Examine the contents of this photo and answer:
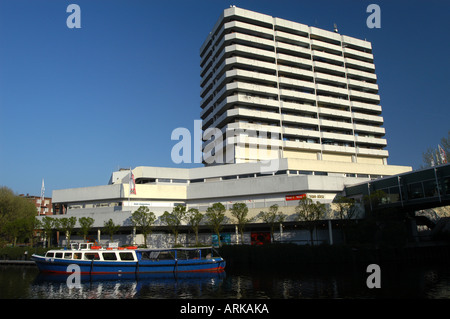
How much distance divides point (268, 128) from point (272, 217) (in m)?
35.1

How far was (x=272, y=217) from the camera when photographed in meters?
54.1

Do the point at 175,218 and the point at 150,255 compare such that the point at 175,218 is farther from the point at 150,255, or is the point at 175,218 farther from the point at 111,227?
the point at 150,255

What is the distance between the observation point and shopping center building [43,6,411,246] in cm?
6612

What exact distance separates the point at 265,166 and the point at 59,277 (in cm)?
4420

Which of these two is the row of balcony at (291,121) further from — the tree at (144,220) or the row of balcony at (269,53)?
the tree at (144,220)

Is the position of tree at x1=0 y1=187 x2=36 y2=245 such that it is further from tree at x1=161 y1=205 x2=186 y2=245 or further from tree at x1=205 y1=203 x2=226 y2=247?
tree at x1=205 y1=203 x2=226 y2=247

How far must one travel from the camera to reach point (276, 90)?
88500 mm

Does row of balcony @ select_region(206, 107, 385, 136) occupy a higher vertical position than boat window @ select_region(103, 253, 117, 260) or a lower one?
higher

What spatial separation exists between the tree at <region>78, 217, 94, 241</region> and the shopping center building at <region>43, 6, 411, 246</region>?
1.77m

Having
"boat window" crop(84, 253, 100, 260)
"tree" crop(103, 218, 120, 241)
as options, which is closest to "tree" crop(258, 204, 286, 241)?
"tree" crop(103, 218, 120, 241)
